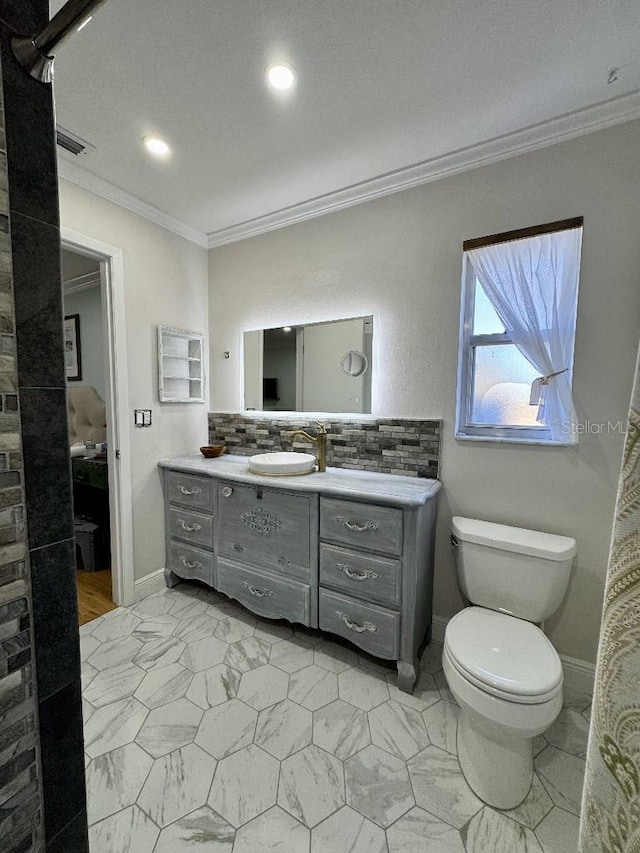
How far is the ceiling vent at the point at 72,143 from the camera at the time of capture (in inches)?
61.9

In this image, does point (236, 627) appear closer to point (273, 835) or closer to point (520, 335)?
point (273, 835)

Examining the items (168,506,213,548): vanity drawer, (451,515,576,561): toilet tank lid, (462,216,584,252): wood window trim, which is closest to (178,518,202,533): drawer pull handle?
(168,506,213,548): vanity drawer

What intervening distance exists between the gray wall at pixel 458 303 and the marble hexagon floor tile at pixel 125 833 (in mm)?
1477

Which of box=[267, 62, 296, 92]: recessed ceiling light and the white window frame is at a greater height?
box=[267, 62, 296, 92]: recessed ceiling light

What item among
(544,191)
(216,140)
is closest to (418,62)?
(544,191)

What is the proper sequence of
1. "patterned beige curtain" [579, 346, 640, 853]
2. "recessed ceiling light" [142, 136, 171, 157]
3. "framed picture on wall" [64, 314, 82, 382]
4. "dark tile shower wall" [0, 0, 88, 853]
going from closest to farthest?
"patterned beige curtain" [579, 346, 640, 853], "dark tile shower wall" [0, 0, 88, 853], "recessed ceiling light" [142, 136, 171, 157], "framed picture on wall" [64, 314, 82, 382]

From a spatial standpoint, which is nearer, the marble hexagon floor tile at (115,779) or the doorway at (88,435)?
the marble hexagon floor tile at (115,779)

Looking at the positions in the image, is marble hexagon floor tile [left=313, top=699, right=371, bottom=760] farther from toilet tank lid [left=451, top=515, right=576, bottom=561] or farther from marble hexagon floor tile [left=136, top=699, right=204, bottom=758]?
toilet tank lid [left=451, top=515, right=576, bottom=561]

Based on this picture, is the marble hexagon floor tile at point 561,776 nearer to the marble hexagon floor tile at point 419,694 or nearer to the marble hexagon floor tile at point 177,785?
the marble hexagon floor tile at point 419,694

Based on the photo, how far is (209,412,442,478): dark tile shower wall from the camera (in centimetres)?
190

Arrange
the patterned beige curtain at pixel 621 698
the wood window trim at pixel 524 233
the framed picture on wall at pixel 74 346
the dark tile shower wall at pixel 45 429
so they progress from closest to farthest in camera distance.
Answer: the patterned beige curtain at pixel 621 698
the dark tile shower wall at pixel 45 429
the wood window trim at pixel 524 233
the framed picture on wall at pixel 74 346

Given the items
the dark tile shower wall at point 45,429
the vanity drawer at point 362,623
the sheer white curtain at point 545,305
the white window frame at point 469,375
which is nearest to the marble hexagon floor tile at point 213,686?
the vanity drawer at point 362,623

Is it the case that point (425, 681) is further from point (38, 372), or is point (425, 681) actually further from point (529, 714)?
point (38, 372)

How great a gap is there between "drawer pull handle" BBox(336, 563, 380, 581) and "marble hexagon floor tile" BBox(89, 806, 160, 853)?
3.33ft
